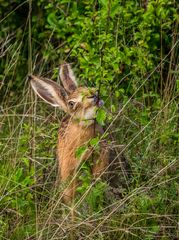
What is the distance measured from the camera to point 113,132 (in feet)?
21.0

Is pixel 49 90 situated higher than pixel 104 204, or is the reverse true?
pixel 49 90

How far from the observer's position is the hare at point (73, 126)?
5.80m

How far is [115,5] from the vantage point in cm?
575

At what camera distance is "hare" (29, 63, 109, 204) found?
580cm

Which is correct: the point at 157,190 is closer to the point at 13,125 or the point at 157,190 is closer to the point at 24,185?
the point at 24,185

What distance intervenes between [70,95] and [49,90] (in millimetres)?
142

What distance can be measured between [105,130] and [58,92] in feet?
1.32

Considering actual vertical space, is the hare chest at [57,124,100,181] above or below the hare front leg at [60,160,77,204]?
above

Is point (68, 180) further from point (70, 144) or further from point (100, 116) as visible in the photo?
point (100, 116)

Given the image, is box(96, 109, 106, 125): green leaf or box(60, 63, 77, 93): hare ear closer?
box(96, 109, 106, 125): green leaf

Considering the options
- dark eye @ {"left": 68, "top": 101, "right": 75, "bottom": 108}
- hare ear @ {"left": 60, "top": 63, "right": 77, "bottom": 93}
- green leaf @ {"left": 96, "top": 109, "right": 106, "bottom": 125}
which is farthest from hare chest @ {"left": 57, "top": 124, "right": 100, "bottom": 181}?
green leaf @ {"left": 96, "top": 109, "right": 106, "bottom": 125}

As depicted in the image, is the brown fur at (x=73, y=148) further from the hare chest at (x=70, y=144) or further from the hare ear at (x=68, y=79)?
the hare ear at (x=68, y=79)

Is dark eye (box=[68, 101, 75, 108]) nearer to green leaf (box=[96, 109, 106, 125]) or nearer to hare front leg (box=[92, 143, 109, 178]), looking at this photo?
hare front leg (box=[92, 143, 109, 178])

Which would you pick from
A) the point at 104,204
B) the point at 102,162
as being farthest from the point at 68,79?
the point at 104,204
